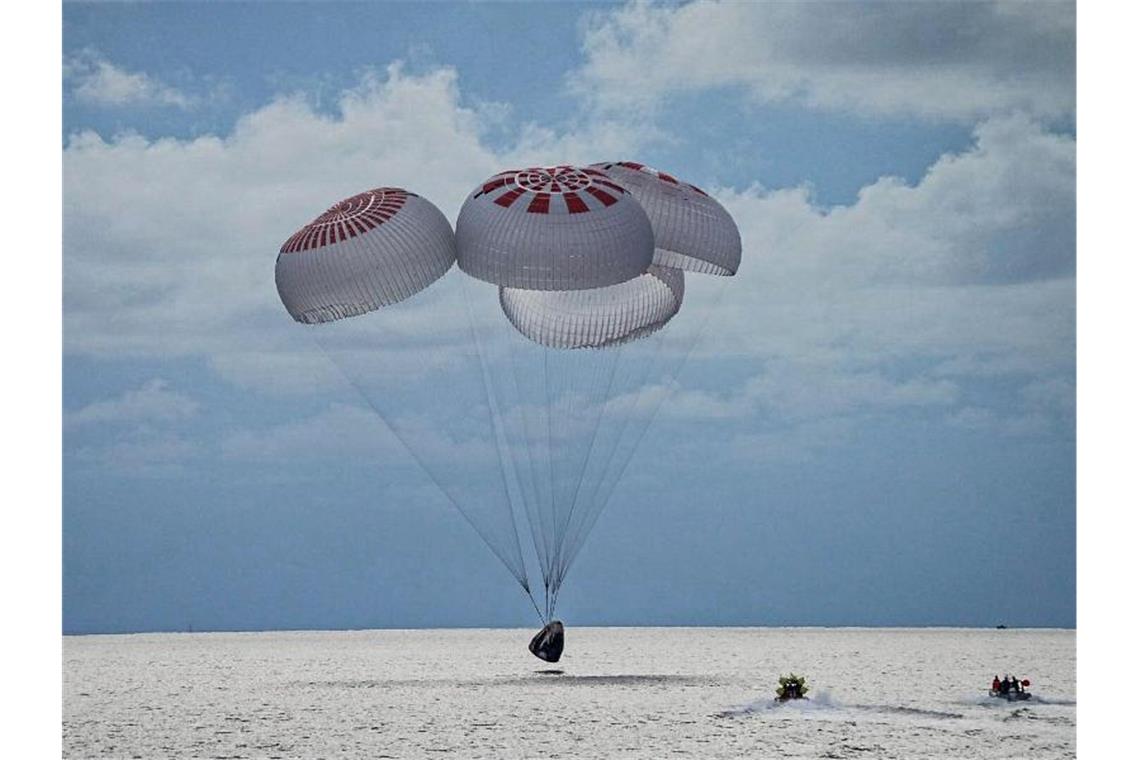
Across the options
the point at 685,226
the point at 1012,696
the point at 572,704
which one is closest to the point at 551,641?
the point at 572,704

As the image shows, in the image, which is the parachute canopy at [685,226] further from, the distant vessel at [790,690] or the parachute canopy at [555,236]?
the distant vessel at [790,690]

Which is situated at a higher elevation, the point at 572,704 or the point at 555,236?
the point at 555,236

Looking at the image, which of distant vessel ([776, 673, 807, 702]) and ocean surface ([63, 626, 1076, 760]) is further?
distant vessel ([776, 673, 807, 702])

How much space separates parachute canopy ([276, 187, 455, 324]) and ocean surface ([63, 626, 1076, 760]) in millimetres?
3994

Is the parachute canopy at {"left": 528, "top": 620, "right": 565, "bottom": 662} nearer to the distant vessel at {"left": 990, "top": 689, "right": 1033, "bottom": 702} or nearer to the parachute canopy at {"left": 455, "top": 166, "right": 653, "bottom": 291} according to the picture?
the parachute canopy at {"left": 455, "top": 166, "right": 653, "bottom": 291}

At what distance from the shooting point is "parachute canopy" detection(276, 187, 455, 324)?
1420 centimetres

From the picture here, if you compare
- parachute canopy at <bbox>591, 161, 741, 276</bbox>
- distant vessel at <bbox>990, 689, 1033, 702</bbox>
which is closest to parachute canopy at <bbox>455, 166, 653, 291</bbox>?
parachute canopy at <bbox>591, 161, 741, 276</bbox>

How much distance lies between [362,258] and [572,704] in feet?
16.5

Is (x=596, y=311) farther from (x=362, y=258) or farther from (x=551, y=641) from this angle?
(x=551, y=641)

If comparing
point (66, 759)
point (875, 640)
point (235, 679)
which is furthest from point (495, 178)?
point (875, 640)

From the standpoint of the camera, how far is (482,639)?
3017 cm

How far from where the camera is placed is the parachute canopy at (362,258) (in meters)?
14.2

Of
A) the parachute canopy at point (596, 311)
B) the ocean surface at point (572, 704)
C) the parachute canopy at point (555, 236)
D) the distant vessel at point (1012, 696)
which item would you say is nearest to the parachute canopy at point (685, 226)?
the parachute canopy at point (555, 236)

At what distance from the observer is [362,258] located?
558 inches
